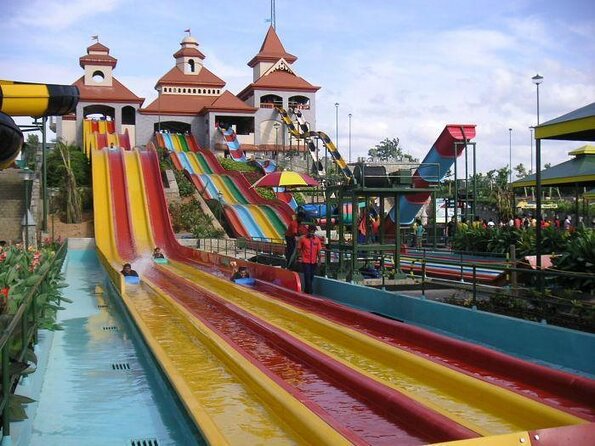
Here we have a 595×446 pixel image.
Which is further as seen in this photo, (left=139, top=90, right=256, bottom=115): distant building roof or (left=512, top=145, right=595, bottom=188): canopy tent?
(left=139, top=90, right=256, bottom=115): distant building roof

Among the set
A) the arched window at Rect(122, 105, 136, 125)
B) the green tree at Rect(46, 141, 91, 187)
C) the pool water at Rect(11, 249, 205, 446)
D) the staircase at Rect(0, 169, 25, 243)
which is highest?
the arched window at Rect(122, 105, 136, 125)

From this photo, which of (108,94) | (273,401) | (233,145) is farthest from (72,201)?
(273,401)

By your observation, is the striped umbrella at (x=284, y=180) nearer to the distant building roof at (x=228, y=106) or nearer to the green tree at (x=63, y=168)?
the green tree at (x=63, y=168)

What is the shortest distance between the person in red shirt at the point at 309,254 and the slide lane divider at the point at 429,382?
2.72 m

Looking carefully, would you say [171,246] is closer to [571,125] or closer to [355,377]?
[571,125]

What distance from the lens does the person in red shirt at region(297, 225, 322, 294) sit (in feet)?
46.7

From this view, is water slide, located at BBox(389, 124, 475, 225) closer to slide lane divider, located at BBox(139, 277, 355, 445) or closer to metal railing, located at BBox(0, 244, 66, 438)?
slide lane divider, located at BBox(139, 277, 355, 445)

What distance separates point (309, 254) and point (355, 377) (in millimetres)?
7203

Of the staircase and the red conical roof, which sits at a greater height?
the red conical roof

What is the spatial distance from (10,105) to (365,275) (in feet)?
34.8

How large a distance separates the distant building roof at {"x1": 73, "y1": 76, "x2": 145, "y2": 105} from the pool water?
4278 centimetres

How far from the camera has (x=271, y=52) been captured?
59.7 metres

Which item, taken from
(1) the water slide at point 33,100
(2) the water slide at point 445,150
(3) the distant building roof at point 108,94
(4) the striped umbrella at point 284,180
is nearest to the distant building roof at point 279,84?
(3) the distant building roof at point 108,94

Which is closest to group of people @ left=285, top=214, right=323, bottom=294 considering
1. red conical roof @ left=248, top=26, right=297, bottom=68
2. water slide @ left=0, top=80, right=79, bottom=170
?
water slide @ left=0, top=80, right=79, bottom=170
